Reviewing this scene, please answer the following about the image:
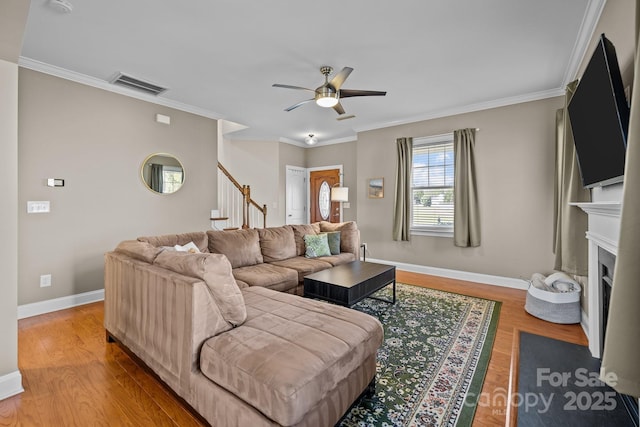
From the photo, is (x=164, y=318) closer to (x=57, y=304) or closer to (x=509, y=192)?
(x=57, y=304)

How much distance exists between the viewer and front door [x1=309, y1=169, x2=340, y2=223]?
6902 millimetres

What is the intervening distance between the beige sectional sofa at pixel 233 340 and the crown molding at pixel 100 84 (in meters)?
2.50

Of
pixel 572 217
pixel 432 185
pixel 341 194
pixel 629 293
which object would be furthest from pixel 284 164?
pixel 629 293

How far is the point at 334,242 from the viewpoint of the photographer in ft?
14.5

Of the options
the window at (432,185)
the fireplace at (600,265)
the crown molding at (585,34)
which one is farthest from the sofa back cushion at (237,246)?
the crown molding at (585,34)

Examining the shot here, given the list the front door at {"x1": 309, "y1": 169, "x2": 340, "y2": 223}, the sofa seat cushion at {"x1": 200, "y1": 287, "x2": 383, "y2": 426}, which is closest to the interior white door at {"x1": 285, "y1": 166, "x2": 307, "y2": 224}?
the front door at {"x1": 309, "y1": 169, "x2": 340, "y2": 223}

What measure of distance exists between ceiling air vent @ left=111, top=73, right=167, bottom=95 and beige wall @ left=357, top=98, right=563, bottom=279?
4019 mm

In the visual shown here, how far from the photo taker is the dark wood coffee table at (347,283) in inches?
109

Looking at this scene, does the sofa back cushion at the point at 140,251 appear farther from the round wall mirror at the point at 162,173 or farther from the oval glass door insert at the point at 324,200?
the oval glass door insert at the point at 324,200

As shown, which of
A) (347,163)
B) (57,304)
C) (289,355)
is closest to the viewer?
(289,355)

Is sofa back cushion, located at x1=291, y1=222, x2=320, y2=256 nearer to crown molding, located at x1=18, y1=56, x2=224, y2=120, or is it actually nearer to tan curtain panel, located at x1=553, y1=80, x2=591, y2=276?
crown molding, located at x1=18, y1=56, x2=224, y2=120

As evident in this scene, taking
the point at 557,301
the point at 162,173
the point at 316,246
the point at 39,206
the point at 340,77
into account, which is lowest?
the point at 557,301

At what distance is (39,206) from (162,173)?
4.65 ft

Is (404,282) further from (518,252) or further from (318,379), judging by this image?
(318,379)
